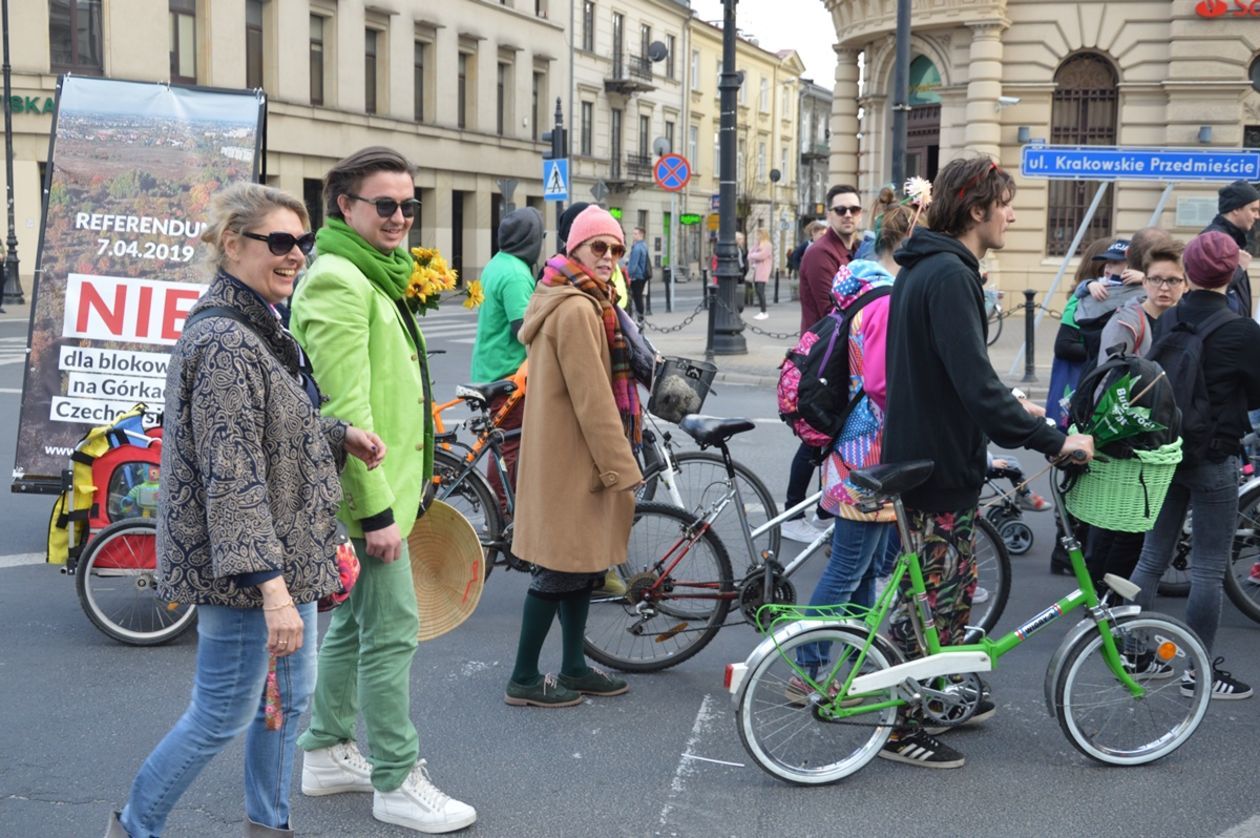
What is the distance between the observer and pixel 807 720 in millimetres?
4160

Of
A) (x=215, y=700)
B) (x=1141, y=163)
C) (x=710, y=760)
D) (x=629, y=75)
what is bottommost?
(x=710, y=760)

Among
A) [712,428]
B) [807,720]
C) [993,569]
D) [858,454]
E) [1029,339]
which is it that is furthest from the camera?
[1029,339]

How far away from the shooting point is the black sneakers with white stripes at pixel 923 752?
169 inches

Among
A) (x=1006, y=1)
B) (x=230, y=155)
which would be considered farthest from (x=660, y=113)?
(x=230, y=155)

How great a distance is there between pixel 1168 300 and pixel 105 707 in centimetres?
449

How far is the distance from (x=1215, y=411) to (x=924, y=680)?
156 cm

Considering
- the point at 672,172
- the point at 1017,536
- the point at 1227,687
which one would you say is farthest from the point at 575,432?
the point at 672,172

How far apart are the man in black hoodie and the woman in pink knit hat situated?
95cm

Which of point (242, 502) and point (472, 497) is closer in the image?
point (242, 502)

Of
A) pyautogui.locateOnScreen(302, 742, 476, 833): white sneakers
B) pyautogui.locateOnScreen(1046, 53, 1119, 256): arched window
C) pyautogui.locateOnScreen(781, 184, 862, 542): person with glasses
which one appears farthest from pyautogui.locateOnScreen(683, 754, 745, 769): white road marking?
pyautogui.locateOnScreen(1046, 53, 1119, 256): arched window

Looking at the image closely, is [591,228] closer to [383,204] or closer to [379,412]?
[383,204]

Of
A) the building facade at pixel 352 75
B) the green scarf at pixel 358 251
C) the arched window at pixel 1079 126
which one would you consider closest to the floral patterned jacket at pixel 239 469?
the green scarf at pixel 358 251

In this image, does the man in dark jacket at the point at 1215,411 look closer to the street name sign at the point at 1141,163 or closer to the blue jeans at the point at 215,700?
the blue jeans at the point at 215,700

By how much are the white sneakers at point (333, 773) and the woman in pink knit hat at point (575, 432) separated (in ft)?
2.89
